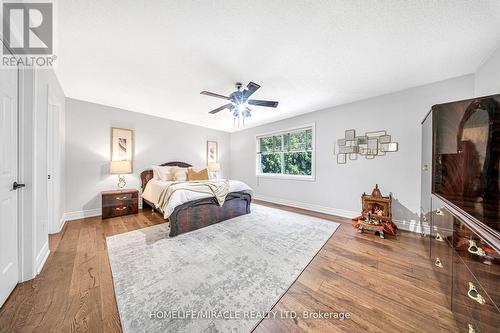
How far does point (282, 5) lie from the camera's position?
1381mm

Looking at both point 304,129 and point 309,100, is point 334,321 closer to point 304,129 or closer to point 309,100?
point 309,100

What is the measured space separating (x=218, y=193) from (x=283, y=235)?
140 centimetres

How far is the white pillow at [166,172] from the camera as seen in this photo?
13.8 feet

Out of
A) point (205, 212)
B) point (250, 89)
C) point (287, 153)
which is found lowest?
point (205, 212)

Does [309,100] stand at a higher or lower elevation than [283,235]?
higher

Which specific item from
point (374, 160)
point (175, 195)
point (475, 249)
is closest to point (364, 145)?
point (374, 160)

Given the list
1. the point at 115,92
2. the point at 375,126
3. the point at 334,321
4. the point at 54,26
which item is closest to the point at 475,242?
the point at 334,321

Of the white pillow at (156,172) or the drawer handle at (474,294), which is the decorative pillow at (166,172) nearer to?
the white pillow at (156,172)

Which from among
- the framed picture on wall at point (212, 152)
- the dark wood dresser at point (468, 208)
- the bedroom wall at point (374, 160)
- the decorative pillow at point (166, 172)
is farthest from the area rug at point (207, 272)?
the framed picture on wall at point (212, 152)

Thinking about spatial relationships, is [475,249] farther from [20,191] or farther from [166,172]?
[166,172]

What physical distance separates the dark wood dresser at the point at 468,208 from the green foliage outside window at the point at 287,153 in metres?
2.42

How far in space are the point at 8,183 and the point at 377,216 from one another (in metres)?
4.50

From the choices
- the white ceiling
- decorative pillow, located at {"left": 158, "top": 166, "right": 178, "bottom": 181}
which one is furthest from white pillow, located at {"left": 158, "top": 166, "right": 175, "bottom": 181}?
Answer: the white ceiling

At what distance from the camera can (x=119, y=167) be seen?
3625 millimetres
